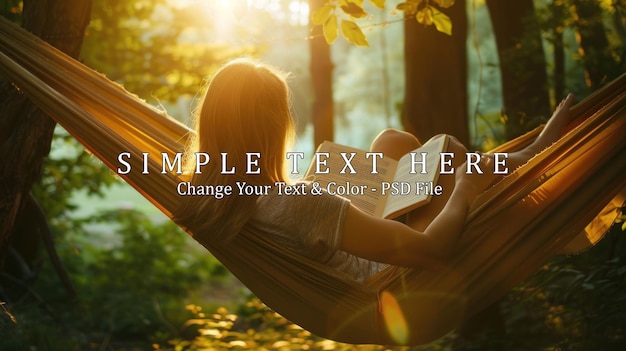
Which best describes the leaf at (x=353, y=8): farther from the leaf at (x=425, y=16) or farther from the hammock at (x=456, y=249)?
the hammock at (x=456, y=249)

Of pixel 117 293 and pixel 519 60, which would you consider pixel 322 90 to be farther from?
pixel 117 293

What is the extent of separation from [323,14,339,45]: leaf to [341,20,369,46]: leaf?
27 millimetres

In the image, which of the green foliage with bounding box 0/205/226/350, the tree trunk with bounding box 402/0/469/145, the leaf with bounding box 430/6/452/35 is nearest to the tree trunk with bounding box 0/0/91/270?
the green foliage with bounding box 0/205/226/350

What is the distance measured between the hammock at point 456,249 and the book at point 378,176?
0.21 m

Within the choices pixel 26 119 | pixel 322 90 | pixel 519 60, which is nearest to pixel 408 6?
pixel 26 119

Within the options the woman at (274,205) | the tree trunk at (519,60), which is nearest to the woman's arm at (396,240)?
the woman at (274,205)

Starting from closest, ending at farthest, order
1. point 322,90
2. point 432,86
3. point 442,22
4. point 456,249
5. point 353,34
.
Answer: point 456,249 → point 353,34 → point 442,22 → point 432,86 → point 322,90

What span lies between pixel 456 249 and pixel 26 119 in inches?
54.1

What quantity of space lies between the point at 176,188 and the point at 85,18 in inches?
33.0

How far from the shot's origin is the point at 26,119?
7.09 feet

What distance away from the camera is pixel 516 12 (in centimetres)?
369

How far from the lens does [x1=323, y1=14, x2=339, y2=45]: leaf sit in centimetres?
211

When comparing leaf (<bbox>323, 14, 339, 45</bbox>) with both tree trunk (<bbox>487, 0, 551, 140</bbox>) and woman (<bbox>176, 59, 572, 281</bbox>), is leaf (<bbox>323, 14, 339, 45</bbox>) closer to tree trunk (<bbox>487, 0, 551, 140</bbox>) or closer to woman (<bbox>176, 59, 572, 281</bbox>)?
woman (<bbox>176, 59, 572, 281</bbox>)

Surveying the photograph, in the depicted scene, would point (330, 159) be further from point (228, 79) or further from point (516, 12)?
point (516, 12)
